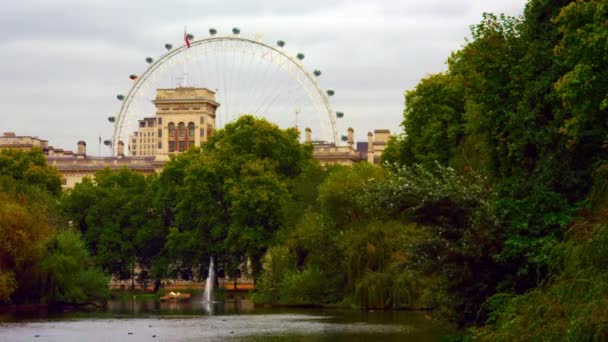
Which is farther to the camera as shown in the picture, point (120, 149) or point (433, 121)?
point (120, 149)

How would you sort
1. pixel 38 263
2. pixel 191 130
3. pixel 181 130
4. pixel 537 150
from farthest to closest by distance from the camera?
pixel 181 130
pixel 191 130
pixel 38 263
pixel 537 150

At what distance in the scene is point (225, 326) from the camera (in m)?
52.7

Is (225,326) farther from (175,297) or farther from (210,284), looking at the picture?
(210,284)

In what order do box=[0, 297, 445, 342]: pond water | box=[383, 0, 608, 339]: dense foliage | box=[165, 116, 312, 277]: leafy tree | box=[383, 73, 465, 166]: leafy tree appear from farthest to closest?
box=[165, 116, 312, 277]: leafy tree
box=[383, 73, 465, 166]: leafy tree
box=[0, 297, 445, 342]: pond water
box=[383, 0, 608, 339]: dense foliage

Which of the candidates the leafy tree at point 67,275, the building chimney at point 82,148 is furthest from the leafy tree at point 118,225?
the building chimney at point 82,148

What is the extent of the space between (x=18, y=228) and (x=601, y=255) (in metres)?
42.0

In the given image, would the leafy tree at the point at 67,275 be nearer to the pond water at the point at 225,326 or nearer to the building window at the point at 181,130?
the pond water at the point at 225,326

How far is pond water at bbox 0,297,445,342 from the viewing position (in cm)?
4438

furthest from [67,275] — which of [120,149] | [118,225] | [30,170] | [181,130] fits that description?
[120,149]

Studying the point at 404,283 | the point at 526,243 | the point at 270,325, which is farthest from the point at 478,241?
the point at 404,283

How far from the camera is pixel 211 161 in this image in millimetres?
97750

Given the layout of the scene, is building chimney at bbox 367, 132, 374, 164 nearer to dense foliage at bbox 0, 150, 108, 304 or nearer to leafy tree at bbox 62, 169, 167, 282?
leafy tree at bbox 62, 169, 167, 282

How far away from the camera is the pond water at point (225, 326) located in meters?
44.4

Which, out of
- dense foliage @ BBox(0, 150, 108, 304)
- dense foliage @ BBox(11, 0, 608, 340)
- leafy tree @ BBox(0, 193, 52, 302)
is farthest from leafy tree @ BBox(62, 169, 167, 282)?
leafy tree @ BBox(0, 193, 52, 302)
